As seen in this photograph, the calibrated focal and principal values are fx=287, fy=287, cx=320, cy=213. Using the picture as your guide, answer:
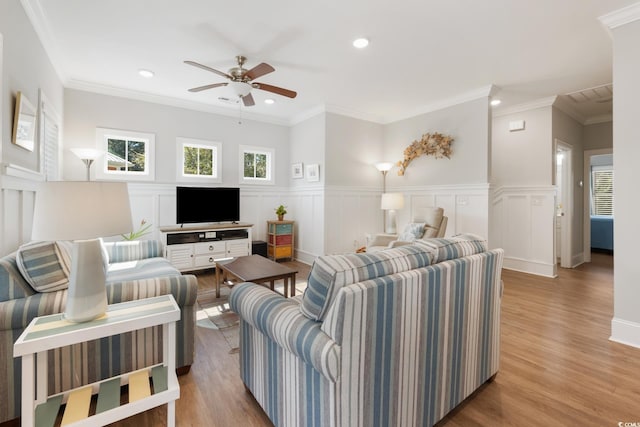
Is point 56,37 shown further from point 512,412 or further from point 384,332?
point 512,412

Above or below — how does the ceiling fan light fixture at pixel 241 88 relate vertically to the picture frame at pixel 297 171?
above

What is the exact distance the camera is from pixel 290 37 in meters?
2.81

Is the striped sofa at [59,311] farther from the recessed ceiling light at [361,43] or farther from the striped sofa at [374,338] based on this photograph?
the recessed ceiling light at [361,43]

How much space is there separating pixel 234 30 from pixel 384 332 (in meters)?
2.89

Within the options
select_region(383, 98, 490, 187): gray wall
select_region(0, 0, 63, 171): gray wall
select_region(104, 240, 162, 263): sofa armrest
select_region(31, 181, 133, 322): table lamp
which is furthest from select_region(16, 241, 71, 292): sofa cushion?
select_region(383, 98, 490, 187): gray wall

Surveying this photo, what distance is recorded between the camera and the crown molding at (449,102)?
4.02m

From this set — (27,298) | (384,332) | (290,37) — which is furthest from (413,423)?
(290,37)

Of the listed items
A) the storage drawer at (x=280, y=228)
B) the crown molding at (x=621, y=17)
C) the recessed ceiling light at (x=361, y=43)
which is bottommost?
the storage drawer at (x=280, y=228)

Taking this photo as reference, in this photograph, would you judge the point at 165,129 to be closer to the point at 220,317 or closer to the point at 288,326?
the point at 220,317

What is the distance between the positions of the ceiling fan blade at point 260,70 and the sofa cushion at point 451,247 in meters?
2.07

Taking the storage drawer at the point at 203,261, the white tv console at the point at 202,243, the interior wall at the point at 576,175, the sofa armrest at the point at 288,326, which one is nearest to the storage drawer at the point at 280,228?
the white tv console at the point at 202,243

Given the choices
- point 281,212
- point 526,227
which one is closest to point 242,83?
point 281,212

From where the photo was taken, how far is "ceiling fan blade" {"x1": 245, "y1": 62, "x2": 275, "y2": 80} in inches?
103

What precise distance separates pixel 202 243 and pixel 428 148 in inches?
155
